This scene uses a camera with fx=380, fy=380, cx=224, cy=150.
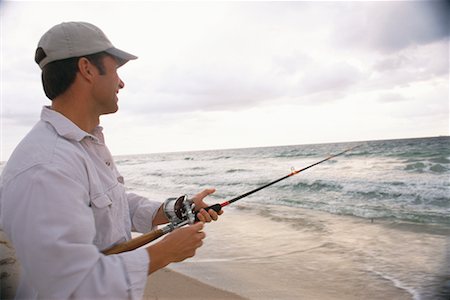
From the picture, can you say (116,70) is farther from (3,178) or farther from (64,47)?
(3,178)

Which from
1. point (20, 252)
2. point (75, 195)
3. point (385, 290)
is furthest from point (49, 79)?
point (385, 290)

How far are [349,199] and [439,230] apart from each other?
3.66 meters

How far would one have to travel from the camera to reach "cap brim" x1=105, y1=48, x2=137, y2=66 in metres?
1.46

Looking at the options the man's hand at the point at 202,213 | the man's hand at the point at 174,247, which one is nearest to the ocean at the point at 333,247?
the man's hand at the point at 202,213

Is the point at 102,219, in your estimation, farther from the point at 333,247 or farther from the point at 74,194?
the point at 333,247

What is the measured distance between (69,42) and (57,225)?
680 mm

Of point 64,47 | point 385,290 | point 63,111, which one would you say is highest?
point 64,47

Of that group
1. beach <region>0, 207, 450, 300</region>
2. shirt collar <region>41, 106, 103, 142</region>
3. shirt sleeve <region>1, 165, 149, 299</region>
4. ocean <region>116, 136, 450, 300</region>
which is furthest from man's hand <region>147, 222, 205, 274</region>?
ocean <region>116, 136, 450, 300</region>

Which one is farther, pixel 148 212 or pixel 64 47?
pixel 148 212

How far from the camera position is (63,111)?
140cm

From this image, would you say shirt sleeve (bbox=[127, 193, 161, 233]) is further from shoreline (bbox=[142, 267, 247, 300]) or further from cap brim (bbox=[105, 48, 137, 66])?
shoreline (bbox=[142, 267, 247, 300])

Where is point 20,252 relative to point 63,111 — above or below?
below

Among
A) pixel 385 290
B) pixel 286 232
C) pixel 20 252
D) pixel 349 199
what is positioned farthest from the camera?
pixel 349 199

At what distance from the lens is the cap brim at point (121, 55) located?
146cm
